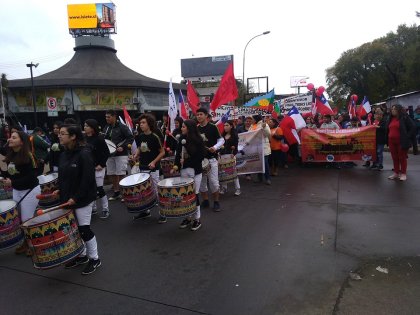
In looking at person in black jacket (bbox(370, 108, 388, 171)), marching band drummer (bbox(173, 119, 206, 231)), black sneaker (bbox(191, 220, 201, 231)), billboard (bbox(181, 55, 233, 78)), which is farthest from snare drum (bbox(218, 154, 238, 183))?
billboard (bbox(181, 55, 233, 78))

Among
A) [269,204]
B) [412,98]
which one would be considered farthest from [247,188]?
[412,98]

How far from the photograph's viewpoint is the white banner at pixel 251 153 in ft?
28.2

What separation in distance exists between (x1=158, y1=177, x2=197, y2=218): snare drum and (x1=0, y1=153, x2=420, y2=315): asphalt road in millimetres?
402

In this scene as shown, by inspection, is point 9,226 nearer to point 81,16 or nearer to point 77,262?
point 77,262

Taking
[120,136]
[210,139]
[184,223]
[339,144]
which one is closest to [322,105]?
[339,144]

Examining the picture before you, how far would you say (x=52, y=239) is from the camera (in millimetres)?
3537

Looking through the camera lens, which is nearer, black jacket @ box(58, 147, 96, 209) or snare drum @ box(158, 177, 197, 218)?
black jacket @ box(58, 147, 96, 209)

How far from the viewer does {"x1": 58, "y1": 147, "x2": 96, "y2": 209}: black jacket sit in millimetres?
3812

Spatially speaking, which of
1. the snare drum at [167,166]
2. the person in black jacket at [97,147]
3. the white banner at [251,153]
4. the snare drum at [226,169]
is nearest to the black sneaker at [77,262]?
the person in black jacket at [97,147]

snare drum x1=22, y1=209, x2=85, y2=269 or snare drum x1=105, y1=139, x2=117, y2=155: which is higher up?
snare drum x1=105, y1=139, x2=117, y2=155

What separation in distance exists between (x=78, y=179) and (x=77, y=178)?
0.02 meters

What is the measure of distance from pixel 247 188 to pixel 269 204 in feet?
4.97

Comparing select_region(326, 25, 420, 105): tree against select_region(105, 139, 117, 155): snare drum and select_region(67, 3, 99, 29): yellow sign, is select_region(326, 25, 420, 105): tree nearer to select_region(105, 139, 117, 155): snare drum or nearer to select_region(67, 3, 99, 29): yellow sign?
select_region(67, 3, 99, 29): yellow sign

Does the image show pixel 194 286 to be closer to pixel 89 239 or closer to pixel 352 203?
pixel 89 239
